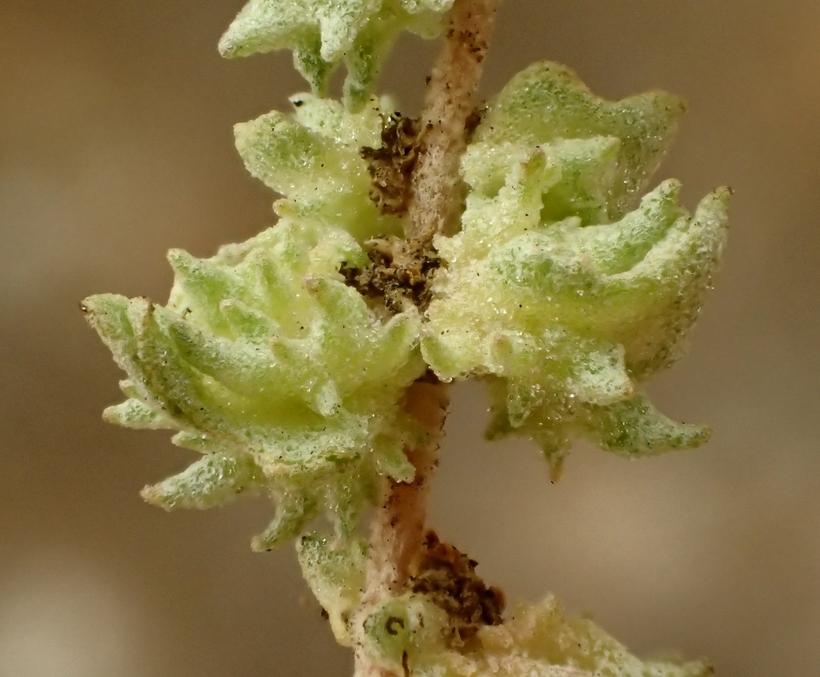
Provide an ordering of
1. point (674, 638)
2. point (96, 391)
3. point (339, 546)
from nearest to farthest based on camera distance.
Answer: point (339, 546) < point (674, 638) < point (96, 391)

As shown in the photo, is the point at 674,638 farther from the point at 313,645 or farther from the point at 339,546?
the point at 339,546

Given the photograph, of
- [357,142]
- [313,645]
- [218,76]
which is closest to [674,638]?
[313,645]

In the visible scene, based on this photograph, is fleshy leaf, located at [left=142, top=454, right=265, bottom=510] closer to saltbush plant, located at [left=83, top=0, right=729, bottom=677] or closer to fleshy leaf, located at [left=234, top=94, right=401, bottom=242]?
saltbush plant, located at [left=83, top=0, right=729, bottom=677]

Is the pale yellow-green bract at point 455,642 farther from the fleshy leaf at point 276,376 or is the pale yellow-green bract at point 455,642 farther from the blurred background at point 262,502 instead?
the blurred background at point 262,502

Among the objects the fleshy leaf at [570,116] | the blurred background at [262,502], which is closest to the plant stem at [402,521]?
the fleshy leaf at [570,116]

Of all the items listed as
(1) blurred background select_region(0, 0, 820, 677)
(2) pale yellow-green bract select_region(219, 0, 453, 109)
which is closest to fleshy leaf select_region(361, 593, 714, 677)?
(2) pale yellow-green bract select_region(219, 0, 453, 109)
